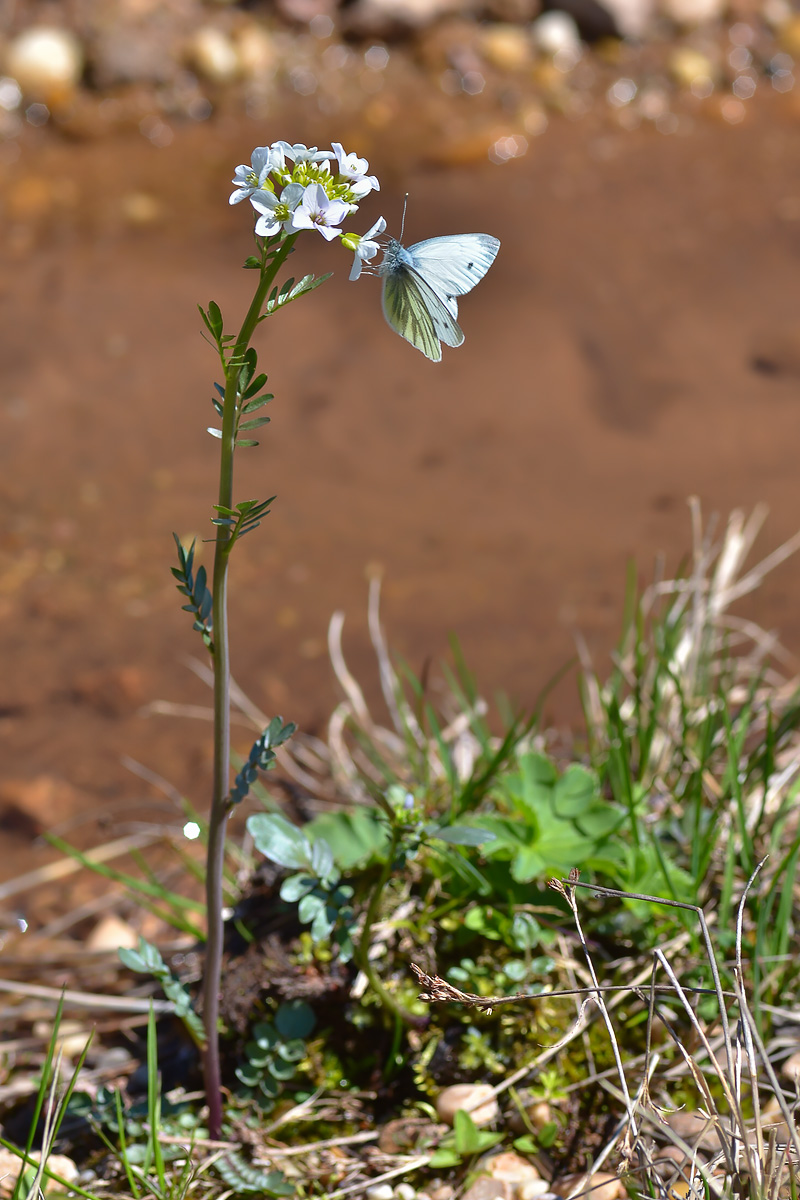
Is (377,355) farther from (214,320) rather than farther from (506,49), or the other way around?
A: (214,320)

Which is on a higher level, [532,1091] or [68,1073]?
[532,1091]

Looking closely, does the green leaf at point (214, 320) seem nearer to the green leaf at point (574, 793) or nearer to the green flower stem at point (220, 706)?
the green flower stem at point (220, 706)

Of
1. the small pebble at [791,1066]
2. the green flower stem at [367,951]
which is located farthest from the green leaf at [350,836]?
the small pebble at [791,1066]

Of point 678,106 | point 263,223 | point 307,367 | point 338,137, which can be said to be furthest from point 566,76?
point 263,223

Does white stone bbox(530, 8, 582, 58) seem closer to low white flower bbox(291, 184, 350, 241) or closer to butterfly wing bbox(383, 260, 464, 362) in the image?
butterfly wing bbox(383, 260, 464, 362)

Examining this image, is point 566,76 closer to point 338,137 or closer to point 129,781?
point 338,137

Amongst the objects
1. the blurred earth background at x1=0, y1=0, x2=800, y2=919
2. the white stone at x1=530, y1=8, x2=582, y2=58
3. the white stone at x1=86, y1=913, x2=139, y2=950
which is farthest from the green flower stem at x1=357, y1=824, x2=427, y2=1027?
the white stone at x1=530, y1=8, x2=582, y2=58

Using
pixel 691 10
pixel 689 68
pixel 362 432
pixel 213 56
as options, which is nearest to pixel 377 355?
pixel 362 432
